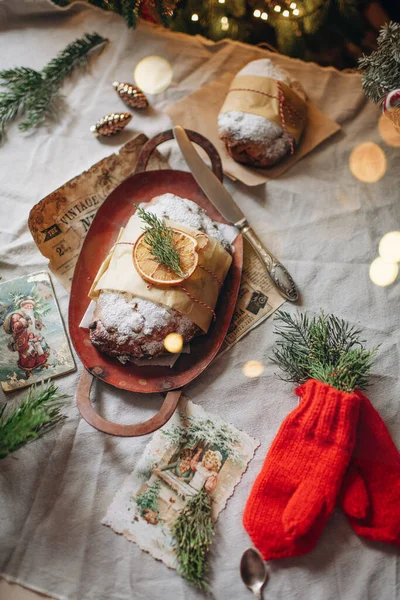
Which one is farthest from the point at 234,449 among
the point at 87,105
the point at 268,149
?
the point at 87,105

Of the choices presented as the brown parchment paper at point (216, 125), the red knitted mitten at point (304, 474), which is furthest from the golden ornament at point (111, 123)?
the red knitted mitten at point (304, 474)

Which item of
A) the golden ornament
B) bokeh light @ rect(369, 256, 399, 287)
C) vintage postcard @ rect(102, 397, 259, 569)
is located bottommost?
vintage postcard @ rect(102, 397, 259, 569)

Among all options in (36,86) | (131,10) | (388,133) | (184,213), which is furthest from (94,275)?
(388,133)

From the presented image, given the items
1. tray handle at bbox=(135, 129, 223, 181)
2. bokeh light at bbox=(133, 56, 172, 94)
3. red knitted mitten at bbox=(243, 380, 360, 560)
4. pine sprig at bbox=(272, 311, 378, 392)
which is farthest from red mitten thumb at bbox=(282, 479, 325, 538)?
bokeh light at bbox=(133, 56, 172, 94)

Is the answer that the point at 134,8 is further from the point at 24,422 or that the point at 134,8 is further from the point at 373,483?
the point at 373,483

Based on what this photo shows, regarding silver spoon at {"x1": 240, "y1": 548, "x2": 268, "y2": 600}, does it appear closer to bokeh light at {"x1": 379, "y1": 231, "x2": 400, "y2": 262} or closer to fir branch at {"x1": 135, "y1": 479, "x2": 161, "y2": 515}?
fir branch at {"x1": 135, "y1": 479, "x2": 161, "y2": 515}

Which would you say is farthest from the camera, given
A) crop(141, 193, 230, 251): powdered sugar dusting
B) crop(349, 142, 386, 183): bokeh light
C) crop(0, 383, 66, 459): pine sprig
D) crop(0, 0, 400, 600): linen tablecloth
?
crop(349, 142, 386, 183): bokeh light

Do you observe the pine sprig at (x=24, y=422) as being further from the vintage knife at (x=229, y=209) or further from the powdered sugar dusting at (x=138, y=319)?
the vintage knife at (x=229, y=209)
